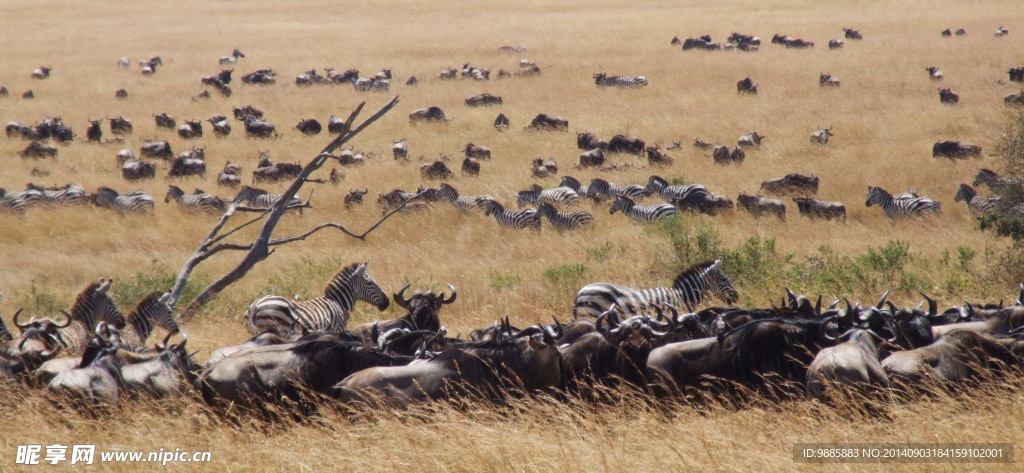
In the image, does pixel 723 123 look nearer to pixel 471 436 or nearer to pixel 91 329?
pixel 91 329

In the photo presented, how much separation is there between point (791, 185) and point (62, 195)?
1676cm

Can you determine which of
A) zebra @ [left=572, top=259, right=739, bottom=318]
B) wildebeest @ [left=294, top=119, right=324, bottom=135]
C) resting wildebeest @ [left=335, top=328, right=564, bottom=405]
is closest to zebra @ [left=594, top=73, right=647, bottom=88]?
wildebeest @ [left=294, top=119, right=324, bottom=135]

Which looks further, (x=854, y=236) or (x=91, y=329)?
(x=854, y=236)

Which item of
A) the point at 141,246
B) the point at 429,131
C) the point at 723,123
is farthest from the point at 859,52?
the point at 141,246

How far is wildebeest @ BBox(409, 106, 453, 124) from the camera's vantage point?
2880cm

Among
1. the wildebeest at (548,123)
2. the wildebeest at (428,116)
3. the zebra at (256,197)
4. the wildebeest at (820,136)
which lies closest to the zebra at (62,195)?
the zebra at (256,197)

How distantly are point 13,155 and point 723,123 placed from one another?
21.4 meters

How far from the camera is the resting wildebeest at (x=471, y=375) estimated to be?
659 centimetres

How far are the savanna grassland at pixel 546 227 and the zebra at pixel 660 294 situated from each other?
2.69ft

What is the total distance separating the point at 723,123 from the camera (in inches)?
1047

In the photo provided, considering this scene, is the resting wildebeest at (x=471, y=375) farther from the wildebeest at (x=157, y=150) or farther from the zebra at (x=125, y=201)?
the wildebeest at (x=157, y=150)

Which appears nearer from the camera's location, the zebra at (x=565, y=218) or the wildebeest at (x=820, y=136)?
the zebra at (x=565, y=218)

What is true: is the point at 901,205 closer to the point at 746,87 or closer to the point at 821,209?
the point at 821,209

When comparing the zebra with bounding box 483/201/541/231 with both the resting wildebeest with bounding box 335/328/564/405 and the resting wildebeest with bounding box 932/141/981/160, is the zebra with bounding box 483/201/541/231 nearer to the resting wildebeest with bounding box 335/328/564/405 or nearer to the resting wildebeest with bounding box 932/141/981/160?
the resting wildebeest with bounding box 932/141/981/160
